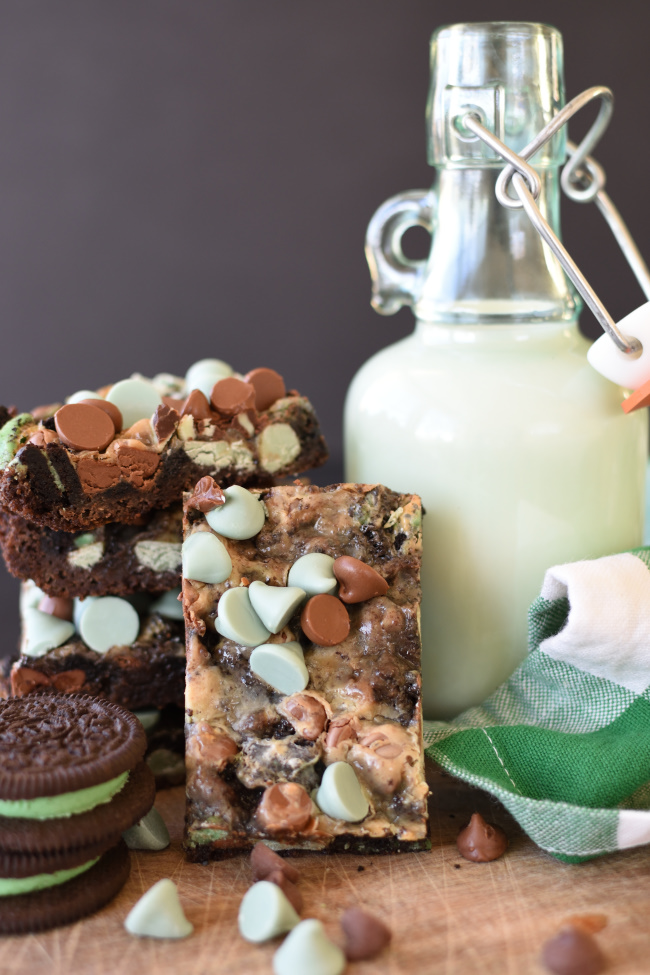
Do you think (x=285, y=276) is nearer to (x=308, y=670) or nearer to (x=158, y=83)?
(x=158, y=83)

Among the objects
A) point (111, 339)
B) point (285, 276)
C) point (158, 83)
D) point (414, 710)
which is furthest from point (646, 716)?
point (158, 83)

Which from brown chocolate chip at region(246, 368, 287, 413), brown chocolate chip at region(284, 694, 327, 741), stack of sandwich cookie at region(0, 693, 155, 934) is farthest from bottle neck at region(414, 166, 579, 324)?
stack of sandwich cookie at region(0, 693, 155, 934)

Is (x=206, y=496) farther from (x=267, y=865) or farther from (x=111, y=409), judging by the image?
(x=267, y=865)

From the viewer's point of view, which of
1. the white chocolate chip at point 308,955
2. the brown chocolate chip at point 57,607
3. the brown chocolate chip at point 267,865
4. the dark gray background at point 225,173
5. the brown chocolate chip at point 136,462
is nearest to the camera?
the white chocolate chip at point 308,955

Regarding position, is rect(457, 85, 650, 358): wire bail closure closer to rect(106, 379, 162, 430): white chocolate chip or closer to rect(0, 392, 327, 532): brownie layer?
rect(0, 392, 327, 532): brownie layer

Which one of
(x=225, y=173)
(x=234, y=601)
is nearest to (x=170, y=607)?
(x=234, y=601)

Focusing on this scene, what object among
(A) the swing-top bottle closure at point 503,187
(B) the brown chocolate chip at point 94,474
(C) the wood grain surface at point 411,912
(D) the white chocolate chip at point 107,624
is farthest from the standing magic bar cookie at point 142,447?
(C) the wood grain surface at point 411,912

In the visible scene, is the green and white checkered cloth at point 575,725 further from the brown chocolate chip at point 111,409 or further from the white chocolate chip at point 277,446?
the brown chocolate chip at point 111,409
